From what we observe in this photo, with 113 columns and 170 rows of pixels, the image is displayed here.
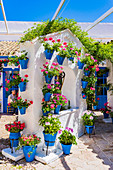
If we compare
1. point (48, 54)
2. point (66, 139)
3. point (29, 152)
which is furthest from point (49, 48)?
point (29, 152)

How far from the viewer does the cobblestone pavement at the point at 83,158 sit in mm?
3984

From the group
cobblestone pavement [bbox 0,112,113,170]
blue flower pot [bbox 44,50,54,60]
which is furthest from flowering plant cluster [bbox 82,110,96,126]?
blue flower pot [bbox 44,50,54,60]

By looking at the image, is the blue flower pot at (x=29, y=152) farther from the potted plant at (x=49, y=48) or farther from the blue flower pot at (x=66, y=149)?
the potted plant at (x=49, y=48)

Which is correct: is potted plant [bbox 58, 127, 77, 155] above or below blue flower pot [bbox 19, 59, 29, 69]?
below

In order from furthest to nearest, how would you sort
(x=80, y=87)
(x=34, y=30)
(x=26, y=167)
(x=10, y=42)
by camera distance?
(x=10, y=42), (x=80, y=87), (x=34, y=30), (x=26, y=167)

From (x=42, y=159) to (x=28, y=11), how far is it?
18.6ft

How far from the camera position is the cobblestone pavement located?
Result: 3984 mm

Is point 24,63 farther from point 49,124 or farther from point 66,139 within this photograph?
point 66,139

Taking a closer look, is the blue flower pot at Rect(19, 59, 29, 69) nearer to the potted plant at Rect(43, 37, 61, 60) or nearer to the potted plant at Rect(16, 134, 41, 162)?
the potted plant at Rect(43, 37, 61, 60)

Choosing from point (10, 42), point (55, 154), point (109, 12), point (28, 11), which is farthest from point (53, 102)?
point (10, 42)

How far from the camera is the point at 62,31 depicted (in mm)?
5125

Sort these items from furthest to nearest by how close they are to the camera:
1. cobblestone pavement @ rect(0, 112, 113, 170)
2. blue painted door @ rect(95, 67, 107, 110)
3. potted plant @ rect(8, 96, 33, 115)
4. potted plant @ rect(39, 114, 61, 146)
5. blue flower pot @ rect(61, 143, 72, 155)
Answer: blue painted door @ rect(95, 67, 107, 110) < blue flower pot @ rect(61, 143, 72, 155) < potted plant @ rect(8, 96, 33, 115) < potted plant @ rect(39, 114, 61, 146) < cobblestone pavement @ rect(0, 112, 113, 170)

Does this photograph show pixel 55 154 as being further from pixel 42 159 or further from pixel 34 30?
pixel 34 30

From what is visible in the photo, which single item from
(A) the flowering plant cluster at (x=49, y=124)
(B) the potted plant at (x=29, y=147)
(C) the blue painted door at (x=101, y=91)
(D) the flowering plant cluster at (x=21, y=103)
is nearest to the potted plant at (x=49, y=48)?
(D) the flowering plant cluster at (x=21, y=103)
